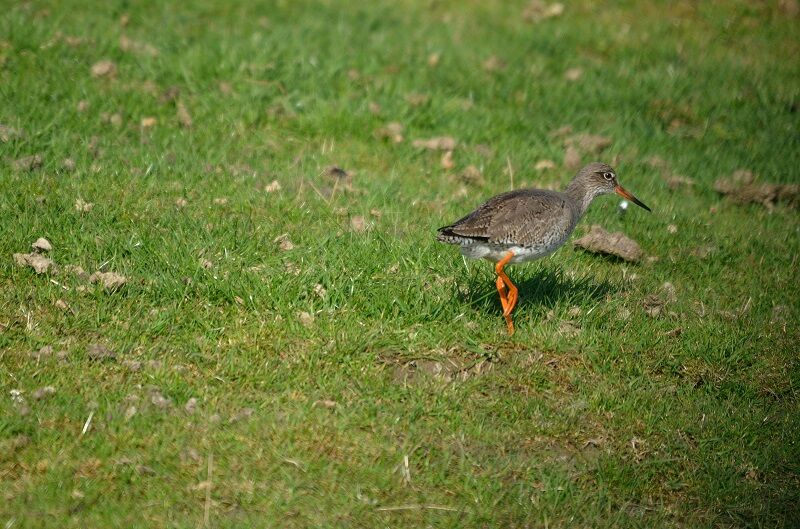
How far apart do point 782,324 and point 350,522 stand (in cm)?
419

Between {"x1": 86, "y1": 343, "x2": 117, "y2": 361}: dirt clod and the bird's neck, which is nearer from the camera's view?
{"x1": 86, "y1": 343, "x2": 117, "y2": 361}: dirt clod

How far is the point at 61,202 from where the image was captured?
7820mm

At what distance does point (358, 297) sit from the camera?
721cm

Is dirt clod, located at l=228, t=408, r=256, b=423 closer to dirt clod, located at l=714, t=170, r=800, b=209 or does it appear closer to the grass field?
the grass field

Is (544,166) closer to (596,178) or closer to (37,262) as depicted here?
(596,178)

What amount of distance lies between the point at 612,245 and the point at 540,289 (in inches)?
41.4

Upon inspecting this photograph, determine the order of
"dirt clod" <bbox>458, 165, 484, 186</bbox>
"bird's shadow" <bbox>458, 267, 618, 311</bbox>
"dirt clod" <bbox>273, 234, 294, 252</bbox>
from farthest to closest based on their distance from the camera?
"dirt clod" <bbox>458, 165, 484, 186</bbox>
"dirt clod" <bbox>273, 234, 294, 252</bbox>
"bird's shadow" <bbox>458, 267, 618, 311</bbox>

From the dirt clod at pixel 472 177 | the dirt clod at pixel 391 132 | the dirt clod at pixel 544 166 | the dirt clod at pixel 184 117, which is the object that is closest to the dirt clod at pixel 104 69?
the dirt clod at pixel 184 117

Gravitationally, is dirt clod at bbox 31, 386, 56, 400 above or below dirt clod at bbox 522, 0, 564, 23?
below

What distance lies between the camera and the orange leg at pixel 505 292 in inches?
277

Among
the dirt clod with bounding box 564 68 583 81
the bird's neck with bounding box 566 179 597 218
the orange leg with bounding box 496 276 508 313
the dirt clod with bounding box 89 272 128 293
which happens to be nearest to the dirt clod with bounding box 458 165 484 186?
the bird's neck with bounding box 566 179 597 218

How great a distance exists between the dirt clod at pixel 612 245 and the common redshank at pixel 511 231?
917 millimetres

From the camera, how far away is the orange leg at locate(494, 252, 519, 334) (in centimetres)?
704

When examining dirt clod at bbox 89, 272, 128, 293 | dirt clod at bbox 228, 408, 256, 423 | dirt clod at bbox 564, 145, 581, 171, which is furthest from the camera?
dirt clod at bbox 564, 145, 581, 171
